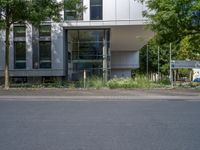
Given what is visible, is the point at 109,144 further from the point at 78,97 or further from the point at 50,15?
the point at 50,15

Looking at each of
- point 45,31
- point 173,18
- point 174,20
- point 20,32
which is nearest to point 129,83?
point 174,20

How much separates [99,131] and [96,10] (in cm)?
2413

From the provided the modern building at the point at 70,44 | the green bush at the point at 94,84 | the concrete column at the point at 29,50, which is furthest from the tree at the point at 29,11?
the concrete column at the point at 29,50

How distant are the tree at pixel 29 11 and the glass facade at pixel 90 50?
34.8 ft

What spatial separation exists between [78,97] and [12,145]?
10347 millimetres

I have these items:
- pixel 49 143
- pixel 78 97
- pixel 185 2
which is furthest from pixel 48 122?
pixel 185 2

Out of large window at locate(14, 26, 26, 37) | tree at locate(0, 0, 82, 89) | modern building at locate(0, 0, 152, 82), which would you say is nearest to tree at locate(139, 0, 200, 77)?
tree at locate(0, 0, 82, 89)

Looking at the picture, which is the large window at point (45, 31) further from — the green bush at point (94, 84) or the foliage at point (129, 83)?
the foliage at point (129, 83)

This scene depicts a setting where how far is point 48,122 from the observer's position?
8398mm

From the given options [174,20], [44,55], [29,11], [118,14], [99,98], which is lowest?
[99,98]

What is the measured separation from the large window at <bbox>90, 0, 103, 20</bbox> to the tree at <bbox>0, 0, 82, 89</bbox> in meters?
9.44

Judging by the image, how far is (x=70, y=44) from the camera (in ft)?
104

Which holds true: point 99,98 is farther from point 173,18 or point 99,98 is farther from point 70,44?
point 70,44

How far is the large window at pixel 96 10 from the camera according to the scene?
98.1 ft
